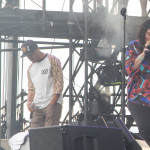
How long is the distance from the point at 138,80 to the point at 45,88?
1610mm

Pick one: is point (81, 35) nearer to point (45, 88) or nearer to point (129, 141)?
point (45, 88)

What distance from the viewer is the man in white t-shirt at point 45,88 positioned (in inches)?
231

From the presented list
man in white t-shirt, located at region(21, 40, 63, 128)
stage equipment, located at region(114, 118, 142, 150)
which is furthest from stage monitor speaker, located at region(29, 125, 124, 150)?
man in white t-shirt, located at region(21, 40, 63, 128)

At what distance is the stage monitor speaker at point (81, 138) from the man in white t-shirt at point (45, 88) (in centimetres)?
215

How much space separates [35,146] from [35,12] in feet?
19.6

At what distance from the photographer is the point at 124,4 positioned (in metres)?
8.98

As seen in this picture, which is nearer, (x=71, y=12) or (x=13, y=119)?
(x=71, y=12)

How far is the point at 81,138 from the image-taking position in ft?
11.7

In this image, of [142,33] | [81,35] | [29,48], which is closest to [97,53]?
[81,35]

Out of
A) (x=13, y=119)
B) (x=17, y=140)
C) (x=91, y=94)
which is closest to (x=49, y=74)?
(x=17, y=140)

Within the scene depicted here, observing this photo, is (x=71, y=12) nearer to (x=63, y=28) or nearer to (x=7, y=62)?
(x=63, y=28)

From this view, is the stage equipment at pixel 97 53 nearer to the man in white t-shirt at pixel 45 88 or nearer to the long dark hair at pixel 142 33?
the man in white t-shirt at pixel 45 88

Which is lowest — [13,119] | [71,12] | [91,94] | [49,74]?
[13,119]

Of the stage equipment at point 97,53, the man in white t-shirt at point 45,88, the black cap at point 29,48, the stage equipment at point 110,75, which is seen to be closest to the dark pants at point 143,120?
the man in white t-shirt at point 45,88
